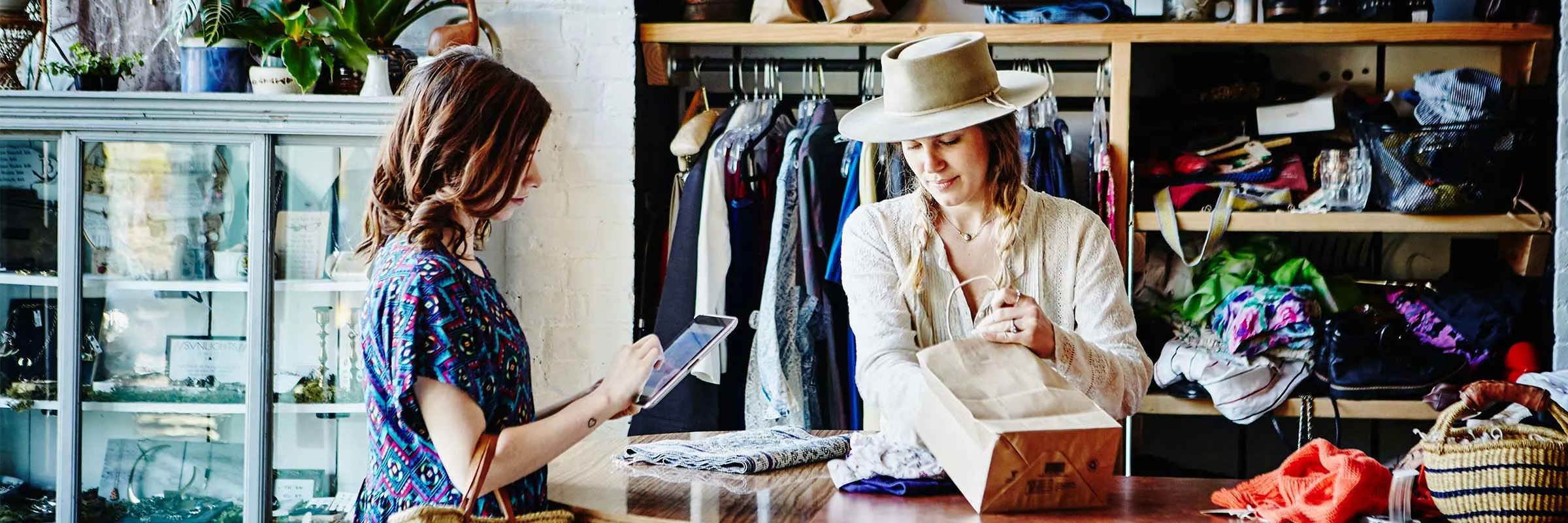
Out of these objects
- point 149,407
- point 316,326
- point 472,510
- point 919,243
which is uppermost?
point 919,243

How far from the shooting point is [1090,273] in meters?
2.00

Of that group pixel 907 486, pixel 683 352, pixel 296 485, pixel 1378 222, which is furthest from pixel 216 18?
pixel 1378 222

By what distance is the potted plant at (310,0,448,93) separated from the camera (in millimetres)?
3020

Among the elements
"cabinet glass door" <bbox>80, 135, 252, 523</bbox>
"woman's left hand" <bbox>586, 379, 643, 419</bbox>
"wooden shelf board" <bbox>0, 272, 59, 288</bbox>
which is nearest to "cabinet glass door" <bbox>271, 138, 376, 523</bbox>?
"cabinet glass door" <bbox>80, 135, 252, 523</bbox>

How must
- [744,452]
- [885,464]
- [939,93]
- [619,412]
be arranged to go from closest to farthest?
[619,412], [885,464], [744,452], [939,93]

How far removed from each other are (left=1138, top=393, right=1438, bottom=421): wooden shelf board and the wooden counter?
148 centimetres

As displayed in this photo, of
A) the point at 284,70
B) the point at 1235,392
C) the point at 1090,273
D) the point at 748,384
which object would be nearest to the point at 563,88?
the point at 284,70

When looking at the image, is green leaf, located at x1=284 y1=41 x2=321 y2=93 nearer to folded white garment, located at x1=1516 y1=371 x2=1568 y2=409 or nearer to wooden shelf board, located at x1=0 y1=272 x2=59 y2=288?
wooden shelf board, located at x1=0 y1=272 x2=59 y2=288

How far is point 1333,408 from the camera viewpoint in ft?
10.3

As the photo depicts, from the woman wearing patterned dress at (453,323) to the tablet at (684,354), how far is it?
0.09 feet

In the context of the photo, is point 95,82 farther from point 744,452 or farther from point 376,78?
point 744,452

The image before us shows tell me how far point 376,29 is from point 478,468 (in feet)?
6.43

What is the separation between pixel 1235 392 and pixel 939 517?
1.89 metres

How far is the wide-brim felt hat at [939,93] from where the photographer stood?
6.26 feet
